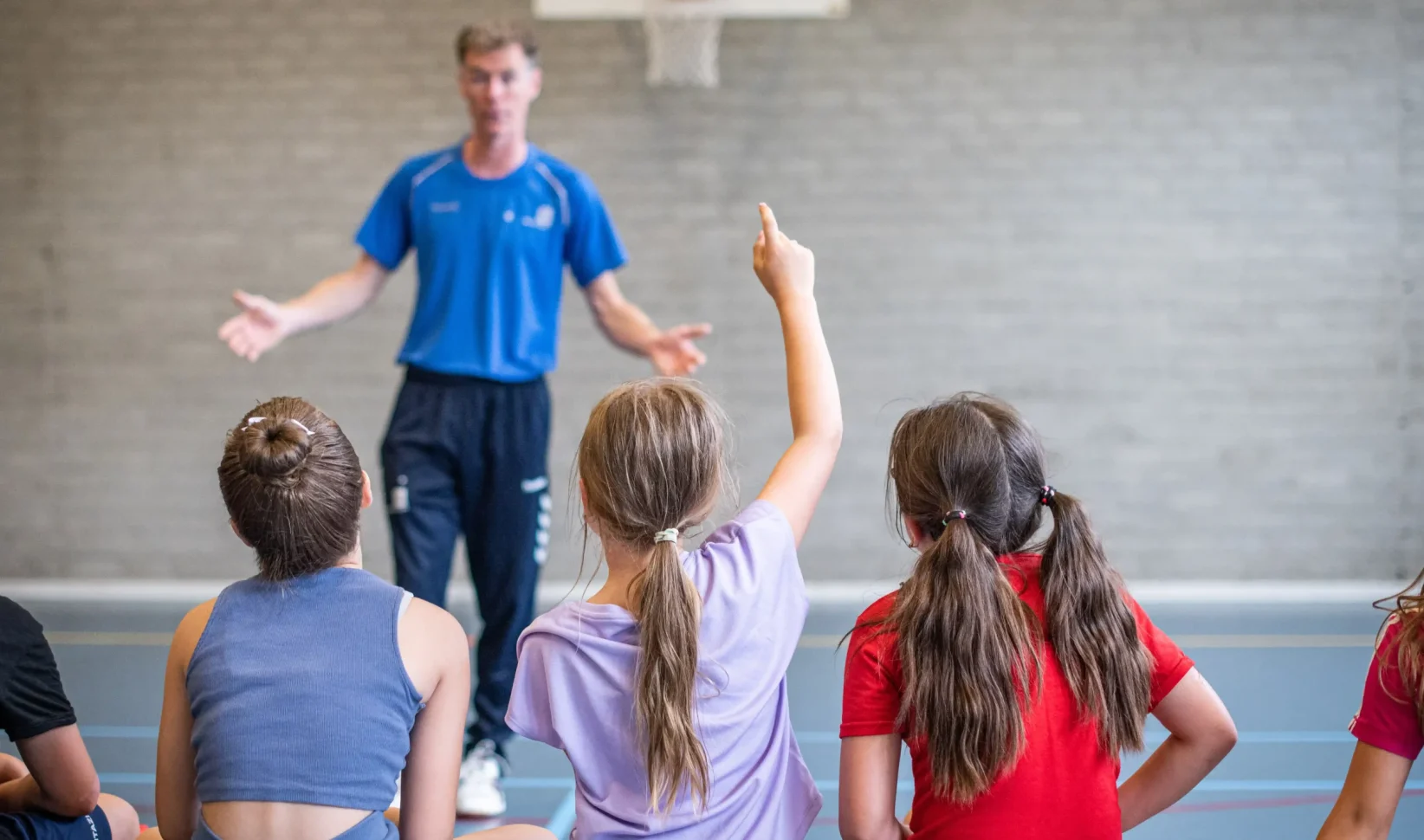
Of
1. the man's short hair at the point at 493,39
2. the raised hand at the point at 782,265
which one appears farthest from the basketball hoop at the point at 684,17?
the raised hand at the point at 782,265

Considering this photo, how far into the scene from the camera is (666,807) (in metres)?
1.47

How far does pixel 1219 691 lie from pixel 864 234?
2.52 m

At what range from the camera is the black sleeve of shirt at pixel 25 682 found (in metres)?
1.62

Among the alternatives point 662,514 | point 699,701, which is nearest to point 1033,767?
point 699,701

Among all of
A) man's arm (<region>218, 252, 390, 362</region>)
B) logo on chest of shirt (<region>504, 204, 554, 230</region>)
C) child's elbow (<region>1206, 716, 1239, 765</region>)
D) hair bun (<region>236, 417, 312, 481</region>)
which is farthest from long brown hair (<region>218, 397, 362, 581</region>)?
logo on chest of shirt (<region>504, 204, 554, 230</region>)

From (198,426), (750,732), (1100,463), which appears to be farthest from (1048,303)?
(750,732)

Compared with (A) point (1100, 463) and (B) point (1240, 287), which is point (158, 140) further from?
(B) point (1240, 287)

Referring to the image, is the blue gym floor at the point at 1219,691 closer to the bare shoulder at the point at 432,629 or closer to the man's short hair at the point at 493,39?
the bare shoulder at the point at 432,629

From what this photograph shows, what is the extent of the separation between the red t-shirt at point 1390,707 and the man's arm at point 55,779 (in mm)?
1674

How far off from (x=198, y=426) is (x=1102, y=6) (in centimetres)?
456

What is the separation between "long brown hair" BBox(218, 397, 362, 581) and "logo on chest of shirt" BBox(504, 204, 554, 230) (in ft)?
5.30

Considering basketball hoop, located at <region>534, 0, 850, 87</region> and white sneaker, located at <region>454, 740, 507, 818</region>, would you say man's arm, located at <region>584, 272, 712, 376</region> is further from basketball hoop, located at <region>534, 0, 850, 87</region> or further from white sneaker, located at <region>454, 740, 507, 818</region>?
basketball hoop, located at <region>534, 0, 850, 87</region>

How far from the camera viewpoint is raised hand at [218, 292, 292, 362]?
302 centimetres

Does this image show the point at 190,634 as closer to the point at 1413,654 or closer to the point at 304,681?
the point at 304,681
